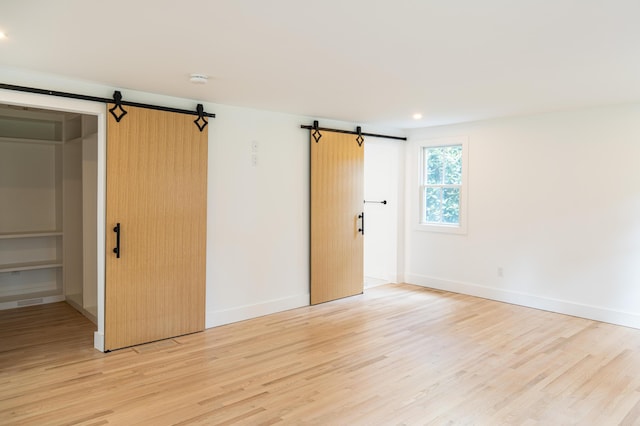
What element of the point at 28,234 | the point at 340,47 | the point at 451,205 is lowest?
the point at 28,234

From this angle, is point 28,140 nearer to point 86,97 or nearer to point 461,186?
point 86,97

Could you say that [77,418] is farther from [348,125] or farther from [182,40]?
[348,125]

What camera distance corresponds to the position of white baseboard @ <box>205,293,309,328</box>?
4.54 m

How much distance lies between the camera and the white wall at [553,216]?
4.60 m

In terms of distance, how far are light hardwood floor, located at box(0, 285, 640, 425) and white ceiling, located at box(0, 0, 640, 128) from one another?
2.31 meters

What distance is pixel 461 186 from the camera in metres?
6.00

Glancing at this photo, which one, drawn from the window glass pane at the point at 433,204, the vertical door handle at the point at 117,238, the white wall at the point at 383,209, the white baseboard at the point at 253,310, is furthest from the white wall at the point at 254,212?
the window glass pane at the point at 433,204

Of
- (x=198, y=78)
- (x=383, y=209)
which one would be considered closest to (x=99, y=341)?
(x=198, y=78)

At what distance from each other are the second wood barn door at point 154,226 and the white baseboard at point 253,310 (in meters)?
0.18

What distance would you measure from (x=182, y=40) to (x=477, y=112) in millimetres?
3586

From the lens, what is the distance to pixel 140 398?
295 centimetres

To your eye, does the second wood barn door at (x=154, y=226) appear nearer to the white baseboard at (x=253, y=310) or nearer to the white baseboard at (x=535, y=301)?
the white baseboard at (x=253, y=310)

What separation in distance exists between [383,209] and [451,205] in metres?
1.11

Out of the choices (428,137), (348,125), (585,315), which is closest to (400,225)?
(428,137)
